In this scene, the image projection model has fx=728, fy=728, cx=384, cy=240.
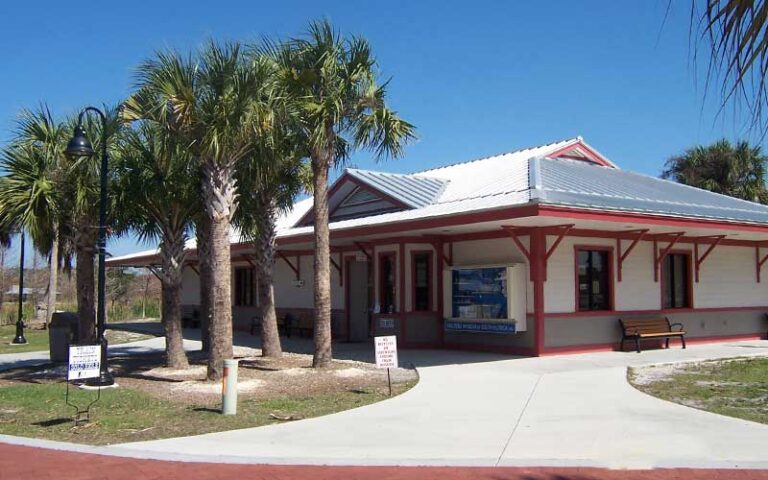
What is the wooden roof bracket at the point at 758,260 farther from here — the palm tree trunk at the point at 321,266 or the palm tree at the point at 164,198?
the palm tree at the point at 164,198

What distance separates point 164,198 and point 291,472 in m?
9.16

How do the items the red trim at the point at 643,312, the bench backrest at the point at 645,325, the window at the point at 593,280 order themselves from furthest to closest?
the bench backrest at the point at 645,325
the window at the point at 593,280
the red trim at the point at 643,312

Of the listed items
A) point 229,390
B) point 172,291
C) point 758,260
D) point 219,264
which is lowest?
point 229,390

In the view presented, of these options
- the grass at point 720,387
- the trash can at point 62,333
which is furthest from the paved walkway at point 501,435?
the trash can at point 62,333

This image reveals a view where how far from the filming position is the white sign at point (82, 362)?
34.3ft

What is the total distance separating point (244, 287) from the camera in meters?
30.1

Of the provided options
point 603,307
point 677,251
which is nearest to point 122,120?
point 603,307

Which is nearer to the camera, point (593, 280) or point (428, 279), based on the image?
point (593, 280)

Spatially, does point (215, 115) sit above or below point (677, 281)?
above

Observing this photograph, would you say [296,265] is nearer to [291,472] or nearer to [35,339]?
[35,339]

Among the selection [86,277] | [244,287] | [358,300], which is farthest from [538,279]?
[244,287]

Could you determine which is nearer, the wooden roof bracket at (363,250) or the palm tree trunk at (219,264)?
the palm tree trunk at (219,264)

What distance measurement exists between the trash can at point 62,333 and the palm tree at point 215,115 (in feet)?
19.4

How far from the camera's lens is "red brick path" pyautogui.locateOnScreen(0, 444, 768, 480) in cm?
727
